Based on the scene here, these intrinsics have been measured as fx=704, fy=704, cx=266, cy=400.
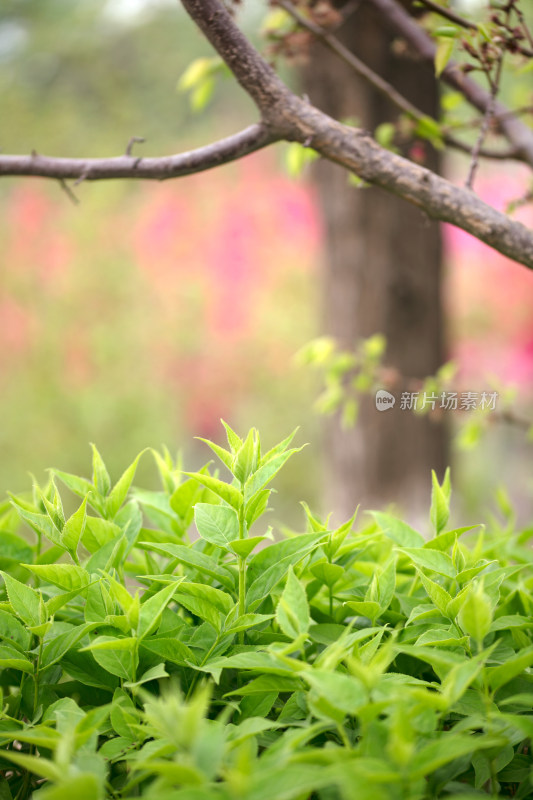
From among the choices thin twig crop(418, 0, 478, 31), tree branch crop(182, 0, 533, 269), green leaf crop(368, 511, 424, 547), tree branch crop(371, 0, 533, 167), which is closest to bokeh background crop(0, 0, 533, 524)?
tree branch crop(371, 0, 533, 167)

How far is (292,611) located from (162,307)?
225 inches

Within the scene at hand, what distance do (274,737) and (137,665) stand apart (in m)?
0.13

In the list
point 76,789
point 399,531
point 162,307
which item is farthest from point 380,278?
point 162,307

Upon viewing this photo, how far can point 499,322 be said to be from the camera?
18.6ft

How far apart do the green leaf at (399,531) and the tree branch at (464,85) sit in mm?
853

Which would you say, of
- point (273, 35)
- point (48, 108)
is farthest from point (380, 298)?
point (48, 108)

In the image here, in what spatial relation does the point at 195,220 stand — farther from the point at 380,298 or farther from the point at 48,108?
the point at 380,298

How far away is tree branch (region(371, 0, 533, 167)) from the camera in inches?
50.5

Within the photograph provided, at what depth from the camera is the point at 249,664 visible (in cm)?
53

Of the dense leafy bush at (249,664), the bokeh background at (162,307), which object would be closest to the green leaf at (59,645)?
the dense leafy bush at (249,664)

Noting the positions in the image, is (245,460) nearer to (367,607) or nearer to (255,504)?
(255,504)

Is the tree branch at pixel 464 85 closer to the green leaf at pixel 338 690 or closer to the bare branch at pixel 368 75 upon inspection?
the bare branch at pixel 368 75

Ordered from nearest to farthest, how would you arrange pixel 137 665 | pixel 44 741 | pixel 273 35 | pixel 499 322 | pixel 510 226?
pixel 44 741 → pixel 137 665 → pixel 510 226 → pixel 273 35 → pixel 499 322

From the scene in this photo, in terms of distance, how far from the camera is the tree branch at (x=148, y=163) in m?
0.88
